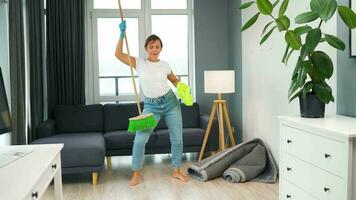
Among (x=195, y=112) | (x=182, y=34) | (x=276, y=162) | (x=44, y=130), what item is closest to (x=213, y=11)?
(x=182, y=34)

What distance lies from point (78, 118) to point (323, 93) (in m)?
3.39

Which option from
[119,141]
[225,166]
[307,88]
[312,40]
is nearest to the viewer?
[312,40]

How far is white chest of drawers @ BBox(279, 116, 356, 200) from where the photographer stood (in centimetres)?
210

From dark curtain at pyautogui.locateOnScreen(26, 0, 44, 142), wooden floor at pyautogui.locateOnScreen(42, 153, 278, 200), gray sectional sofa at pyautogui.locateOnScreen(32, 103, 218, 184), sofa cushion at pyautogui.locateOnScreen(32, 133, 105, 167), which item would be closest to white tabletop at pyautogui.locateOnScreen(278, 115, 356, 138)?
wooden floor at pyautogui.locateOnScreen(42, 153, 278, 200)

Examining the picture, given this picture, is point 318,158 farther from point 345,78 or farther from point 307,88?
point 345,78

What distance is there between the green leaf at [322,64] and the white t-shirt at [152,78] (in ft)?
5.77

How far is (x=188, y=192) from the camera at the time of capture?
375 cm

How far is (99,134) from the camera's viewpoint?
4.87m

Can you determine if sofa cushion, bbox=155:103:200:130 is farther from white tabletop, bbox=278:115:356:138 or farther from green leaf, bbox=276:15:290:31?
green leaf, bbox=276:15:290:31

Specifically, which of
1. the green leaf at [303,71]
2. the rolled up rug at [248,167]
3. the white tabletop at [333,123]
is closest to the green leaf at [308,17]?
the green leaf at [303,71]

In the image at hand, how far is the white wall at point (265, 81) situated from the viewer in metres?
4.01

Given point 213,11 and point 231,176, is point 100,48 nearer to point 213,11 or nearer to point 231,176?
point 213,11

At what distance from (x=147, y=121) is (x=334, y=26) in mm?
1877

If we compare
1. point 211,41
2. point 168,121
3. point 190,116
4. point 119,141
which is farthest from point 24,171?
point 211,41
